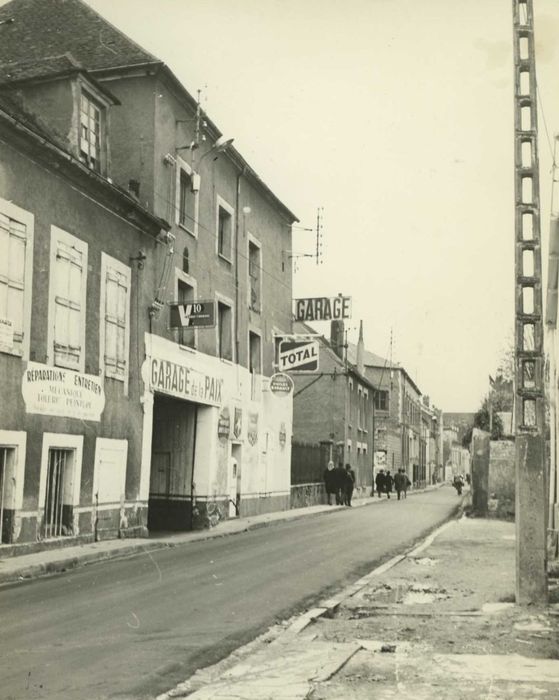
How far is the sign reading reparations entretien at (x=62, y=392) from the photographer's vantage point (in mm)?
14484

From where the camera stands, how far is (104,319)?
17.2 m

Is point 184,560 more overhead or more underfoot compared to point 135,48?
more underfoot

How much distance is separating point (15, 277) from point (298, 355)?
49.7 ft

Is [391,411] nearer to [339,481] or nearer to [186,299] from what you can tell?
[339,481]

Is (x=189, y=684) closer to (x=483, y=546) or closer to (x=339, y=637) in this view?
(x=339, y=637)

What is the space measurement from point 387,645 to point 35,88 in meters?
13.8

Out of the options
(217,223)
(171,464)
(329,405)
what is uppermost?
(217,223)

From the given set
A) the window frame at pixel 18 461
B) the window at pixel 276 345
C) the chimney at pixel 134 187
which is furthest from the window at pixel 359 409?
the window frame at pixel 18 461

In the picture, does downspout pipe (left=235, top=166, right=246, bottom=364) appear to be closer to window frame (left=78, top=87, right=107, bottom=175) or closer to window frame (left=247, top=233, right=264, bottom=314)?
window frame (left=247, top=233, right=264, bottom=314)

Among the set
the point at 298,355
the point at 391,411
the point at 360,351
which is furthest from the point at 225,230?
the point at 391,411

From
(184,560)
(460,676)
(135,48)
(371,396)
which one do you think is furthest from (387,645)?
(371,396)

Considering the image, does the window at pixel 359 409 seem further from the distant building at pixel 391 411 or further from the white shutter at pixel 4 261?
the white shutter at pixel 4 261

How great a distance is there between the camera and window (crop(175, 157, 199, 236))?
21.2 meters

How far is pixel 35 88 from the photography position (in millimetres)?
17547
